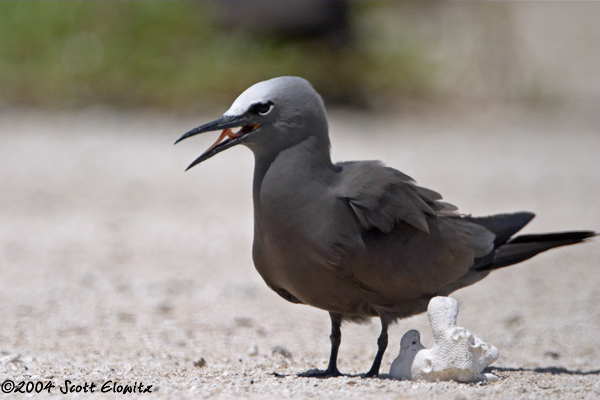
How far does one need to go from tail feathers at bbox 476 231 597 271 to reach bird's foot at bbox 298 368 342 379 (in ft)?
3.45

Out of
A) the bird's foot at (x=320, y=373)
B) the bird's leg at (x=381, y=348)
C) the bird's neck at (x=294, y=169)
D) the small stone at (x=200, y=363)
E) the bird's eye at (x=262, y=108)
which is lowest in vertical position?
the small stone at (x=200, y=363)

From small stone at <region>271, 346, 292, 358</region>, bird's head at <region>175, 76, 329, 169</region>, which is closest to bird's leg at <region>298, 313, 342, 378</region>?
small stone at <region>271, 346, 292, 358</region>

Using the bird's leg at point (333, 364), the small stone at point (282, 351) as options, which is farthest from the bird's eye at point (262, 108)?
the small stone at point (282, 351)

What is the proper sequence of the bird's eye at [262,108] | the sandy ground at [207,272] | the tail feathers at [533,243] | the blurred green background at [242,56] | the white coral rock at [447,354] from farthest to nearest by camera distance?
the blurred green background at [242,56] → the tail feathers at [533,243] → the sandy ground at [207,272] → the bird's eye at [262,108] → the white coral rock at [447,354]

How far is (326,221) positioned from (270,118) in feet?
1.67

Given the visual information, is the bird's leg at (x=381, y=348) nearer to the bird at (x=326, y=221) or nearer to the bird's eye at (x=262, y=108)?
the bird at (x=326, y=221)

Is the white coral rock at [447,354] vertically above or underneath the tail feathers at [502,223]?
underneath

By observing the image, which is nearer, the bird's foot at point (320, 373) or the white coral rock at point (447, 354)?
the white coral rock at point (447, 354)

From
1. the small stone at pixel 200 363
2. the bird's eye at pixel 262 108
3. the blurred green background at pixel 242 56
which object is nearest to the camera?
the bird's eye at pixel 262 108

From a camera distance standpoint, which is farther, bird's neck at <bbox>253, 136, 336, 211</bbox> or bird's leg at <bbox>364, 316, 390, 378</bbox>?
bird's leg at <bbox>364, 316, 390, 378</bbox>

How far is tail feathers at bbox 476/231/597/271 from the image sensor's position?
3.95 metres

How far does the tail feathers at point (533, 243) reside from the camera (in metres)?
3.95

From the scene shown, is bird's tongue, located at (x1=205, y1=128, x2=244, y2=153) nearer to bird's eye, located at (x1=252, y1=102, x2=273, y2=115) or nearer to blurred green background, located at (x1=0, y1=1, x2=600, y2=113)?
bird's eye, located at (x1=252, y1=102, x2=273, y2=115)

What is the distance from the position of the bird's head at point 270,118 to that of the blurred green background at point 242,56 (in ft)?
25.4
